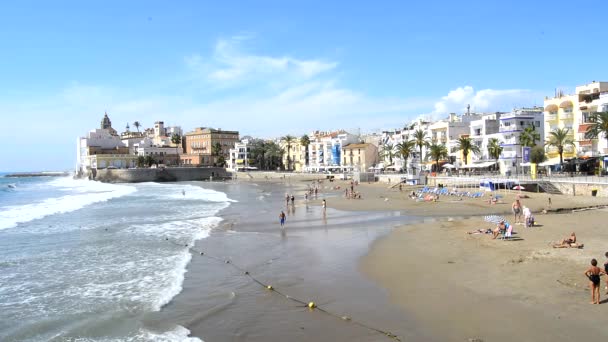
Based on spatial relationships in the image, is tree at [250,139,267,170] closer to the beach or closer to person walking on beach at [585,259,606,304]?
the beach

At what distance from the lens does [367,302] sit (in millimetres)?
13406

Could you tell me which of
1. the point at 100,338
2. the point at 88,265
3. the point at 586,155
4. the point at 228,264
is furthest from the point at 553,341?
the point at 586,155

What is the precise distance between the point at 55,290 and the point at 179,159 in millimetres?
124636

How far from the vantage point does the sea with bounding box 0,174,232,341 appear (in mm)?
12250

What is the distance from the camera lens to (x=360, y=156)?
98312 millimetres

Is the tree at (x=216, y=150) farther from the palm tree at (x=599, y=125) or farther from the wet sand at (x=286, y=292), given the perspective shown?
the wet sand at (x=286, y=292)

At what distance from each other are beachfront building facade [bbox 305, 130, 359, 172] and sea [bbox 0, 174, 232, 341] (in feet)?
Result: 236

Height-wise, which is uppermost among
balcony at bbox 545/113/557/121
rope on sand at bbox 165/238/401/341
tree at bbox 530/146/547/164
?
balcony at bbox 545/113/557/121

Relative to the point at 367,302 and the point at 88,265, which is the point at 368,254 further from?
the point at 88,265

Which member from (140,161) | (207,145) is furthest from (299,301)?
(207,145)

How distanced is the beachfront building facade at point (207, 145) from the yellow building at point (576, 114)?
92729 mm

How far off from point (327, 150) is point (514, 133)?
56353mm

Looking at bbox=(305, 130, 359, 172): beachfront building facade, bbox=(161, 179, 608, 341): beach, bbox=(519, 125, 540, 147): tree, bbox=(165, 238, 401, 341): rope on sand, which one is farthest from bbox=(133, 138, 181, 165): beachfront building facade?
bbox=(165, 238, 401, 341): rope on sand

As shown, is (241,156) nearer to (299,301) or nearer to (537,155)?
(537,155)
